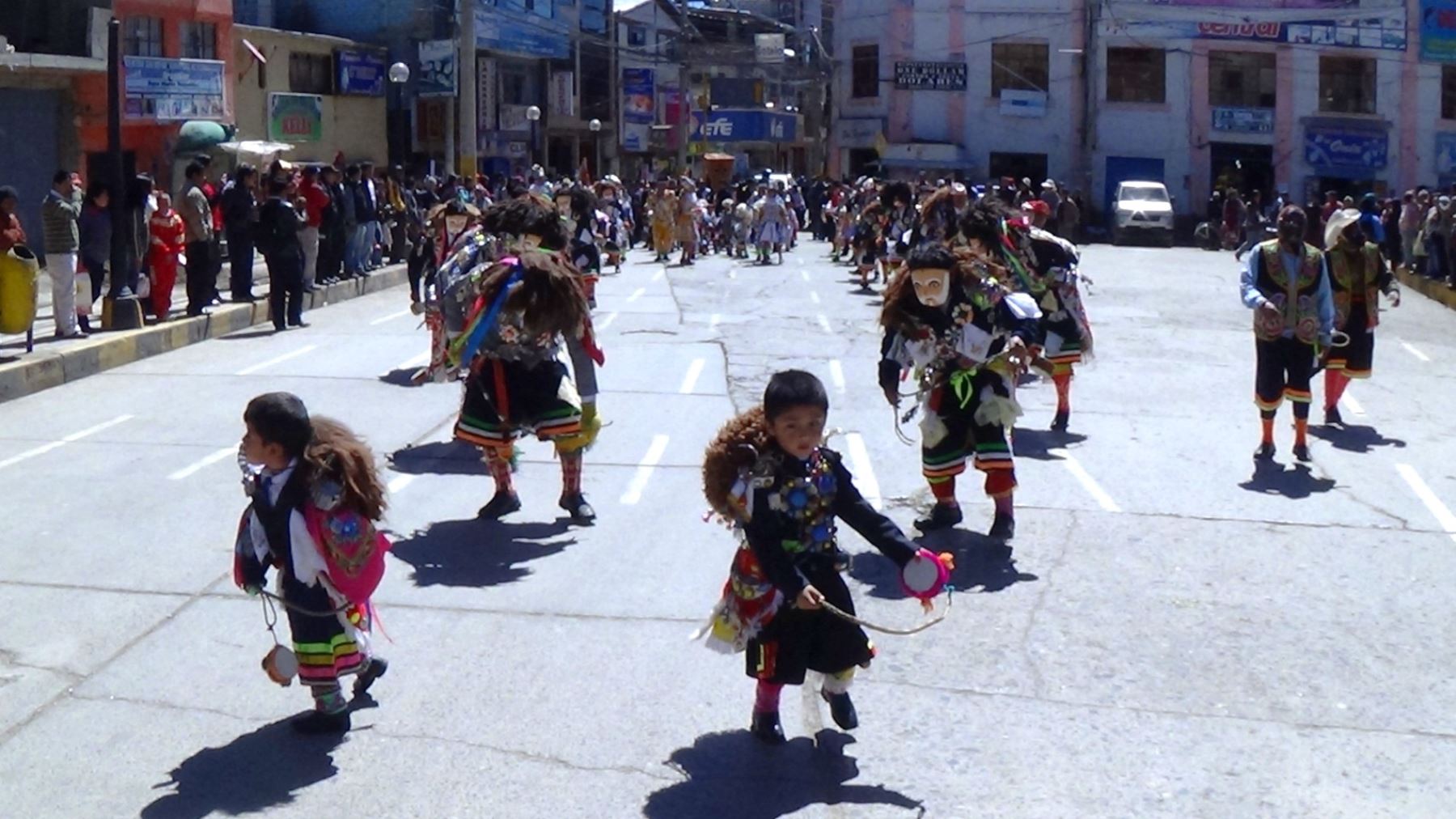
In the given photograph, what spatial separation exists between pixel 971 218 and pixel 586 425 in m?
2.56

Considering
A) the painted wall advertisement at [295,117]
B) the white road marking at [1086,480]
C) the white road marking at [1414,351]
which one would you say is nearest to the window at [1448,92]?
the painted wall advertisement at [295,117]

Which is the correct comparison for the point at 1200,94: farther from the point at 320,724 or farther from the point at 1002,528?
the point at 320,724

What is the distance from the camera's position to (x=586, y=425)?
9.20 m

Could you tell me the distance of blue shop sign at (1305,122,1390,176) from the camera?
51.2m

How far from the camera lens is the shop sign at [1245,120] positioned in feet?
168

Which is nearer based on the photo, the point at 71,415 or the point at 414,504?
the point at 414,504

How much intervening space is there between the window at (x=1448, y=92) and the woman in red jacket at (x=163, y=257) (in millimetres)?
44049

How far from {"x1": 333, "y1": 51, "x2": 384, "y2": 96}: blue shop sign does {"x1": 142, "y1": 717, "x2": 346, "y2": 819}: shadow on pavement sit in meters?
35.3

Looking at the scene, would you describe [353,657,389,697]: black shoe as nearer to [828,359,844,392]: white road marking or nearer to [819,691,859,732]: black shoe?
[819,691,859,732]: black shoe

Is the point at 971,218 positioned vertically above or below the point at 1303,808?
above

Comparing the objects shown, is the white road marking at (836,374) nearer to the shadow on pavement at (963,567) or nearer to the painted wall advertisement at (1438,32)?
A: the shadow on pavement at (963,567)

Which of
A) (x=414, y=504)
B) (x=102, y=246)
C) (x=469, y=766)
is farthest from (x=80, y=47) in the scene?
(x=469, y=766)

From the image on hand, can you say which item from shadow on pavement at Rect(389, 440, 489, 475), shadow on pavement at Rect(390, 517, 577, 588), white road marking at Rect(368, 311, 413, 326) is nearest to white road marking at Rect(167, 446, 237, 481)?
shadow on pavement at Rect(389, 440, 489, 475)

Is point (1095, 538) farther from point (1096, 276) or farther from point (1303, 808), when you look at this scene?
point (1096, 276)
